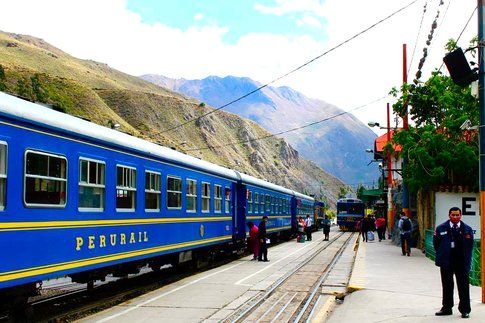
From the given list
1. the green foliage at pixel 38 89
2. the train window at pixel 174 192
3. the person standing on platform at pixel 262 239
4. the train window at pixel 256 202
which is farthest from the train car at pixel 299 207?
the green foliage at pixel 38 89

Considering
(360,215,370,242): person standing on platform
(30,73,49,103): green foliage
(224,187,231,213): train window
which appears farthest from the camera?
(30,73,49,103): green foliage

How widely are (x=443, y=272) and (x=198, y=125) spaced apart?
378 feet

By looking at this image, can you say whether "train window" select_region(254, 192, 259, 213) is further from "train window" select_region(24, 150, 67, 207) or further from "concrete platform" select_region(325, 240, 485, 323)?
"train window" select_region(24, 150, 67, 207)

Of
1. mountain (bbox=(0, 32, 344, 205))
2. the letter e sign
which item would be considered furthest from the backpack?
mountain (bbox=(0, 32, 344, 205))

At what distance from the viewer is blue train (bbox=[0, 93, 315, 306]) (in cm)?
848

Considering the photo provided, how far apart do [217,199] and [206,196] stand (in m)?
1.52

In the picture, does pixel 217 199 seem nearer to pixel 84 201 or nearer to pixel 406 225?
pixel 406 225

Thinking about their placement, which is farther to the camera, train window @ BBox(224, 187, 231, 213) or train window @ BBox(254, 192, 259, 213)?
train window @ BBox(254, 192, 259, 213)

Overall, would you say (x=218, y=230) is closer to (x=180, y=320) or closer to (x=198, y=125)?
(x=180, y=320)

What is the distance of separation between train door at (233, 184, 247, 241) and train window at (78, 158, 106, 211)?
1238cm

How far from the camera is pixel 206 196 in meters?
18.7

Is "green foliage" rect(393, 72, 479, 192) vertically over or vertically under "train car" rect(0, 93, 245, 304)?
over

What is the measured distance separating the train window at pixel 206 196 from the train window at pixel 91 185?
7.17m

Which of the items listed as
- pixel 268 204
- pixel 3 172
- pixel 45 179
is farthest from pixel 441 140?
pixel 3 172
